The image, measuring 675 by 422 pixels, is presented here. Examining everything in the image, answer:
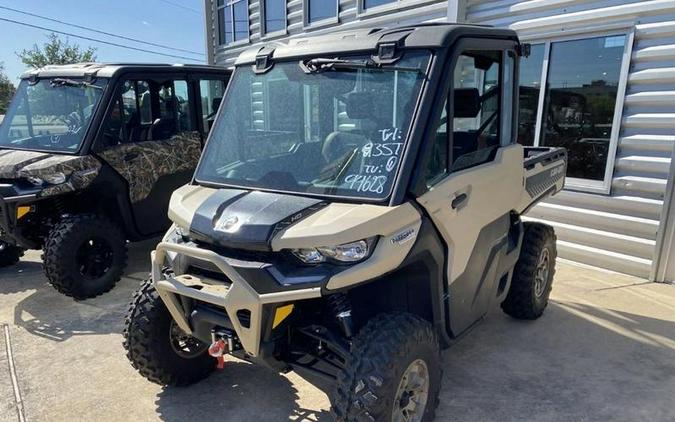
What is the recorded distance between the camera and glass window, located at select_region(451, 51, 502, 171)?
9.18 feet

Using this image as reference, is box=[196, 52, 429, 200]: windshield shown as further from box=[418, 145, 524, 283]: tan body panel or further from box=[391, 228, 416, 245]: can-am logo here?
box=[418, 145, 524, 283]: tan body panel

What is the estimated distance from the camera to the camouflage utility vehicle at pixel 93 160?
4.52 m

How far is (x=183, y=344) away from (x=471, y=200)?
195cm

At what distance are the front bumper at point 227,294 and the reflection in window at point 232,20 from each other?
10.7 m

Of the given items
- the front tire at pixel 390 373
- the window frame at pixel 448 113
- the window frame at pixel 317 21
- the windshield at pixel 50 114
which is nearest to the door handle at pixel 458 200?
the window frame at pixel 448 113

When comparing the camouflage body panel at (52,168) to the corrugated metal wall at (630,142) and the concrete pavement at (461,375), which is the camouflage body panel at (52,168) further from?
the corrugated metal wall at (630,142)

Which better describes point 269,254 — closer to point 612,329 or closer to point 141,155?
point 612,329

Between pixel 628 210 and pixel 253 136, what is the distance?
4.22m

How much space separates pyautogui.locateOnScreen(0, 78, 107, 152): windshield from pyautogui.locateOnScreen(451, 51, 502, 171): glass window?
3771 mm

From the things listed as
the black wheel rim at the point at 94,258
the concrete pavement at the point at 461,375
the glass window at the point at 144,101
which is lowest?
the concrete pavement at the point at 461,375

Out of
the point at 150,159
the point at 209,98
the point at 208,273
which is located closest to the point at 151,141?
the point at 150,159

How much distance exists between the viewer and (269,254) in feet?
7.44

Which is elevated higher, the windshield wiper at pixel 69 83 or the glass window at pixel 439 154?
the windshield wiper at pixel 69 83

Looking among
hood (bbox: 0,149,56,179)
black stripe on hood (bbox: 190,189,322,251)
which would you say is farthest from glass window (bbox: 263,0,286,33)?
black stripe on hood (bbox: 190,189,322,251)
